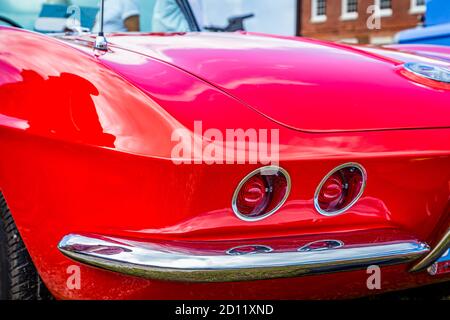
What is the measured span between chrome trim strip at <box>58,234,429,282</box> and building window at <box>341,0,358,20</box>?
27.3m

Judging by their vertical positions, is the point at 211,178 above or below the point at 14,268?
above

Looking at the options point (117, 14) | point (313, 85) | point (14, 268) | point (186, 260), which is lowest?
point (14, 268)

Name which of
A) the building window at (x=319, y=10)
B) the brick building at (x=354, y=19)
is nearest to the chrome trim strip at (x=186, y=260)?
the brick building at (x=354, y=19)

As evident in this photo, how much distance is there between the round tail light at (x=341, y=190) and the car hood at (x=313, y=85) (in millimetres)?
109

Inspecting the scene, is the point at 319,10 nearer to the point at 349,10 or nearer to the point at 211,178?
the point at 349,10

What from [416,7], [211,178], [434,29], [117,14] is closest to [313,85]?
[211,178]

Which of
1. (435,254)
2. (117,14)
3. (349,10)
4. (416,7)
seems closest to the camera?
(435,254)

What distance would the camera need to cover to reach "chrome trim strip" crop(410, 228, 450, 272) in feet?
5.46

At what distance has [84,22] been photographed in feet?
8.61

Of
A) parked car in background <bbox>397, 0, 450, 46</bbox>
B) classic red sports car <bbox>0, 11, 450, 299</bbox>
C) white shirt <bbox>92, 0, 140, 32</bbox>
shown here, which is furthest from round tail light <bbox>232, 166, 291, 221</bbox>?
parked car in background <bbox>397, 0, 450, 46</bbox>

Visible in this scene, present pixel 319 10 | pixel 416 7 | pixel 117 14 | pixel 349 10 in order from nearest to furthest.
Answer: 1. pixel 117 14
2. pixel 416 7
3. pixel 349 10
4. pixel 319 10

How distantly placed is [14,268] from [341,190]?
34.2 inches

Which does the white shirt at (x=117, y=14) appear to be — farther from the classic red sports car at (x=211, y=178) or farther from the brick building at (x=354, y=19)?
the brick building at (x=354, y=19)

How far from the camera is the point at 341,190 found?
1570 mm
